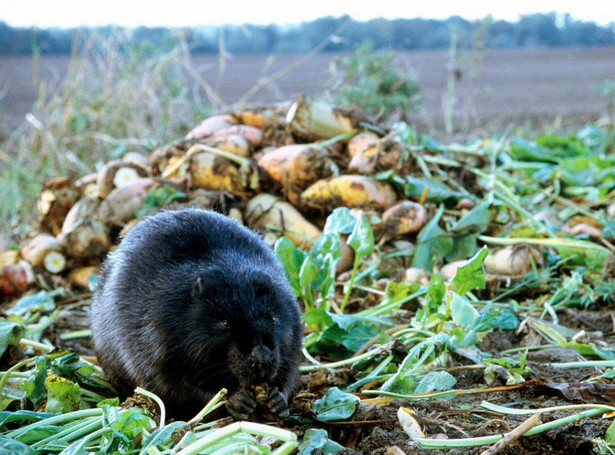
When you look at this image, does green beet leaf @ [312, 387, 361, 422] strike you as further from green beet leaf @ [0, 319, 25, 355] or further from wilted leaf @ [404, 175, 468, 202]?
wilted leaf @ [404, 175, 468, 202]

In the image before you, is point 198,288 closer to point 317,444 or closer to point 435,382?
point 317,444

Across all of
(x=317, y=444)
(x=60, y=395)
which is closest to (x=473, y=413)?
(x=317, y=444)

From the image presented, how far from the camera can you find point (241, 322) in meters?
2.46

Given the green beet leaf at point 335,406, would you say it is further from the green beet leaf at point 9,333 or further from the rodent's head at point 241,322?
the green beet leaf at point 9,333

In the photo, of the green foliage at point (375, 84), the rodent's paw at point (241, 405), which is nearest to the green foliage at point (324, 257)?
the rodent's paw at point (241, 405)

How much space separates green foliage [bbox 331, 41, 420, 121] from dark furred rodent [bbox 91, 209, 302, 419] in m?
5.64

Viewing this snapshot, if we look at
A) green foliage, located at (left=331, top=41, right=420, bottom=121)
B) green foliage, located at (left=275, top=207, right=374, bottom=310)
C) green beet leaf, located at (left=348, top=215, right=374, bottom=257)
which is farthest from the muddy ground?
green foliage, located at (left=331, top=41, right=420, bottom=121)

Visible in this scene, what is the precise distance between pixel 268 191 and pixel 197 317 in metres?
2.36

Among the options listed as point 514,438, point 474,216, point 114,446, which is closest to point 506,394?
point 514,438

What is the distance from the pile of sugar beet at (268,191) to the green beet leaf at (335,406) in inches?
71.3

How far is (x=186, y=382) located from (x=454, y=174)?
10.6ft

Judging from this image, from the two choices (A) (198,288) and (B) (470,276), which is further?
(B) (470,276)

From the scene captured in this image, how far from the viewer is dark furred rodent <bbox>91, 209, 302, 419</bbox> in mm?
2467

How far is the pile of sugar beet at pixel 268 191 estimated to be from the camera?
4582 millimetres
